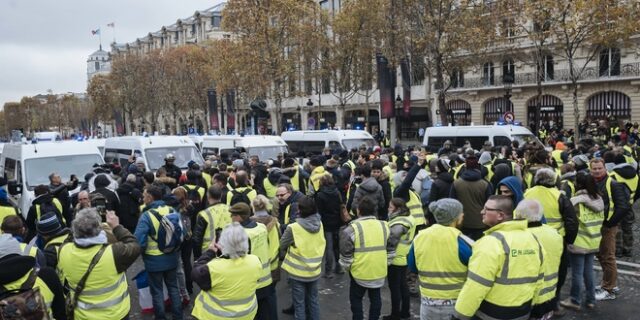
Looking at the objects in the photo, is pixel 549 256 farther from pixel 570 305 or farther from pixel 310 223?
pixel 570 305

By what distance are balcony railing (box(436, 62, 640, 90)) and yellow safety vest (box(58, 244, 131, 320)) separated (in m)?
24.2

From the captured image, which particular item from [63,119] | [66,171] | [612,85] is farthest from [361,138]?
[63,119]

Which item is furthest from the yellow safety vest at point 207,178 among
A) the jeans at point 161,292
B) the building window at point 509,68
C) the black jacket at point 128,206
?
the building window at point 509,68

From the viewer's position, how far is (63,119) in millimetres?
90062

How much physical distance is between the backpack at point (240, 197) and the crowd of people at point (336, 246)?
0.11 ft

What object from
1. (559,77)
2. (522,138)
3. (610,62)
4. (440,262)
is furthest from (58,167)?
(559,77)

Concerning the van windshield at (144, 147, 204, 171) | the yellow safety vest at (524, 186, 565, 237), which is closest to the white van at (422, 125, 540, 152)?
the van windshield at (144, 147, 204, 171)

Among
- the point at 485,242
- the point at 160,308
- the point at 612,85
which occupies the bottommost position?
the point at 160,308

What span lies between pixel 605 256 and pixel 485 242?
405cm

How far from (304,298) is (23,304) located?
10.3 feet

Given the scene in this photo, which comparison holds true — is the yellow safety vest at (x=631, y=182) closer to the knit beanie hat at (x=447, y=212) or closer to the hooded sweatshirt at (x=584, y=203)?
the hooded sweatshirt at (x=584, y=203)

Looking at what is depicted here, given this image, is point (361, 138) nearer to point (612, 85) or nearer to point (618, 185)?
point (618, 185)

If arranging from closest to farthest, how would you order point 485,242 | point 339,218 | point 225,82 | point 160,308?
point 485,242 < point 160,308 < point 339,218 < point 225,82

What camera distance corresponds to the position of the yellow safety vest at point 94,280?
439cm
